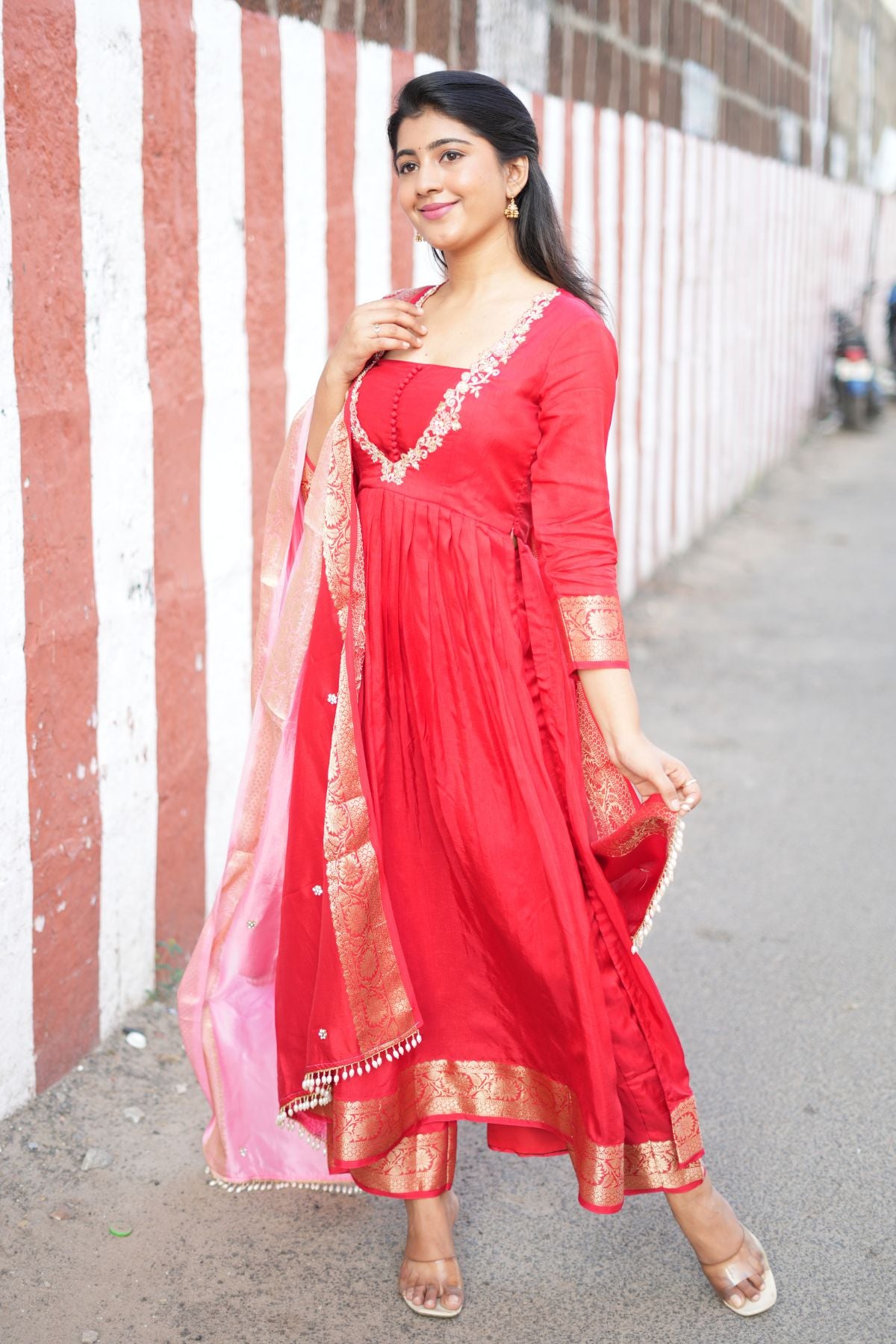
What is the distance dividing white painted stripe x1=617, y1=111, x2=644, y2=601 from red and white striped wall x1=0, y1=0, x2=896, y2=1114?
2551mm

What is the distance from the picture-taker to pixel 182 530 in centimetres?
336

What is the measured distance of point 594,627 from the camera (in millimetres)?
2180

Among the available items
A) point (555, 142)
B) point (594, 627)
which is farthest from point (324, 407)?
point (555, 142)

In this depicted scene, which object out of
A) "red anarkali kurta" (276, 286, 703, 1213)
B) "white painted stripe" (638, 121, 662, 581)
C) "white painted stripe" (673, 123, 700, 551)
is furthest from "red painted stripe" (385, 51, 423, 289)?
"white painted stripe" (673, 123, 700, 551)

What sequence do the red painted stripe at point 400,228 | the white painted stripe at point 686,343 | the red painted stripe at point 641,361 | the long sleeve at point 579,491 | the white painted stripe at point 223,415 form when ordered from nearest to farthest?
the long sleeve at point 579,491 < the white painted stripe at point 223,415 < the red painted stripe at point 400,228 < the red painted stripe at point 641,361 < the white painted stripe at point 686,343

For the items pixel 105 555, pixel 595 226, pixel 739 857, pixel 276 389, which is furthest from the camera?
pixel 595 226

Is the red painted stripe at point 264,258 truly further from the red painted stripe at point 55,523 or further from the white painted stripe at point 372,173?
the red painted stripe at point 55,523

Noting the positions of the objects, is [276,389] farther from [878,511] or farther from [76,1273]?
[878,511]

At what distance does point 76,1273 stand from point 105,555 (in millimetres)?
1406

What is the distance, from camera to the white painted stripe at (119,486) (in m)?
2.92

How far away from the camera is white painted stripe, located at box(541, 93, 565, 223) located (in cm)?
574

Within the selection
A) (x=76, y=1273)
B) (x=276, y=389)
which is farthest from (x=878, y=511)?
(x=76, y=1273)

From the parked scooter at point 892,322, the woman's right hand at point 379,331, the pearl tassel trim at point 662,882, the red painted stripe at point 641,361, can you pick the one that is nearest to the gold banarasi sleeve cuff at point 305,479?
the woman's right hand at point 379,331

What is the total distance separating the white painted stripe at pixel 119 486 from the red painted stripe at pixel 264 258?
1.56 ft
